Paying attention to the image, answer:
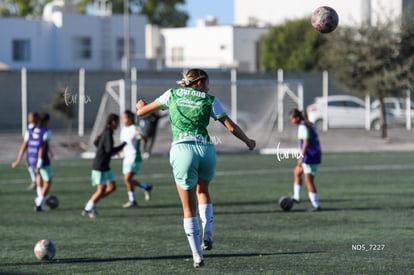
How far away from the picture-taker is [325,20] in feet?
38.3

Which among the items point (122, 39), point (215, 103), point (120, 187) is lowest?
point (120, 187)

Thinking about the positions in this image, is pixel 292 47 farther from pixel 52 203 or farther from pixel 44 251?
pixel 44 251

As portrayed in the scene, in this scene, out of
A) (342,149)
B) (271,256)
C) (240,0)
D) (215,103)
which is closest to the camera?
(215,103)

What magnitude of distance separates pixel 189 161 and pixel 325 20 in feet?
8.63

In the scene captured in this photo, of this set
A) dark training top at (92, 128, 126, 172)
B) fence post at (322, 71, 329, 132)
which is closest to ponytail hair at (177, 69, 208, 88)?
dark training top at (92, 128, 126, 172)

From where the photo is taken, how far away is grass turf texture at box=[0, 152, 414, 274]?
435 inches

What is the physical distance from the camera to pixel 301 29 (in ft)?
209

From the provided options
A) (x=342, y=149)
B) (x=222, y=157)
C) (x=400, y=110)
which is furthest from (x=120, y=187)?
(x=400, y=110)

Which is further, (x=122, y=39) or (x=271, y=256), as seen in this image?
(x=122, y=39)

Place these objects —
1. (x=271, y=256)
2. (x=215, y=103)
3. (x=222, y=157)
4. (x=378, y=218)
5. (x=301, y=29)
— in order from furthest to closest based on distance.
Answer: (x=301, y=29)
(x=222, y=157)
(x=378, y=218)
(x=271, y=256)
(x=215, y=103)

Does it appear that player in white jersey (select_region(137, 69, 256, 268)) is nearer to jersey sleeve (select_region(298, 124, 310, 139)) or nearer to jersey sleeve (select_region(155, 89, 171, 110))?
jersey sleeve (select_region(155, 89, 171, 110))

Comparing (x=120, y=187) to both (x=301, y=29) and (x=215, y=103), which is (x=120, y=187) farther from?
(x=301, y=29)

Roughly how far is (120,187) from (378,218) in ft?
28.3

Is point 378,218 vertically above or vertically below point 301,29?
below
